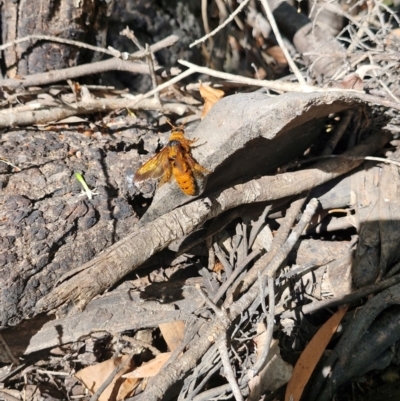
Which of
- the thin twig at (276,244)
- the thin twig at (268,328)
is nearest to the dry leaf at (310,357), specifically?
the thin twig at (268,328)

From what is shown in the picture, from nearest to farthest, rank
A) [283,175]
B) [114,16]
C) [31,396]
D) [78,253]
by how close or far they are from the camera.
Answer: [78,253], [31,396], [283,175], [114,16]

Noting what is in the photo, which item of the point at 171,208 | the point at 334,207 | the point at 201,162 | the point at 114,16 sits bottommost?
the point at 334,207

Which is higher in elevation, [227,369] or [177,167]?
[177,167]

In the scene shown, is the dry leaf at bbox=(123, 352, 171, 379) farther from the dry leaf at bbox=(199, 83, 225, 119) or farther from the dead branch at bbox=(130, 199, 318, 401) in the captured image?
the dry leaf at bbox=(199, 83, 225, 119)

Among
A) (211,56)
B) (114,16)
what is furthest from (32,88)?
(211,56)

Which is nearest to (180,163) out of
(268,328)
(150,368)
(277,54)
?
(268,328)

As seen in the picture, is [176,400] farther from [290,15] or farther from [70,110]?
[290,15]

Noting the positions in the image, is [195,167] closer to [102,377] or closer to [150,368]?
[150,368]
